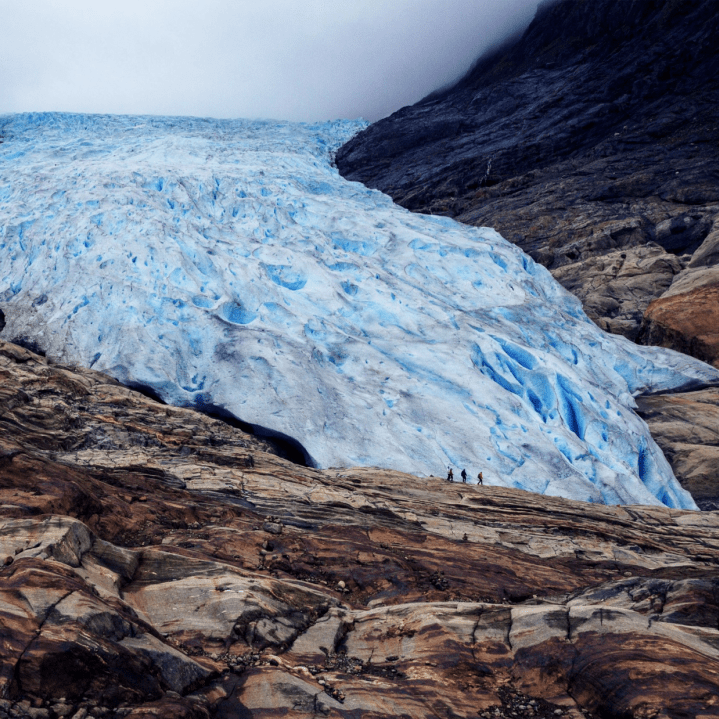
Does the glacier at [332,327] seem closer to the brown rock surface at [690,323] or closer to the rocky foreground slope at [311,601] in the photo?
the brown rock surface at [690,323]

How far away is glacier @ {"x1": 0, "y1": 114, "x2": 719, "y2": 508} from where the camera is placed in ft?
51.0

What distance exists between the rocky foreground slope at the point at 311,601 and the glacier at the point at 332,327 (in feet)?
15.5

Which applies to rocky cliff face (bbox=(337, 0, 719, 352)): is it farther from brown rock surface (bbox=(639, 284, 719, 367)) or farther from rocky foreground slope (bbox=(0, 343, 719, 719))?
rocky foreground slope (bbox=(0, 343, 719, 719))

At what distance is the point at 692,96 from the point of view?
124 feet

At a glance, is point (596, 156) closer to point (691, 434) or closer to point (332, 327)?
point (691, 434)

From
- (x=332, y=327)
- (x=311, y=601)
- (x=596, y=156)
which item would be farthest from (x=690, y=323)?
(x=311, y=601)

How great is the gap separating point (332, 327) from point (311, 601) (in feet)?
41.4

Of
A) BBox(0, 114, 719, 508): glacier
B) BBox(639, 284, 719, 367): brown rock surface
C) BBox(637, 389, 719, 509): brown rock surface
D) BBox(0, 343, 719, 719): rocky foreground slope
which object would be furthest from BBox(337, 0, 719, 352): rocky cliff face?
BBox(0, 343, 719, 719): rocky foreground slope

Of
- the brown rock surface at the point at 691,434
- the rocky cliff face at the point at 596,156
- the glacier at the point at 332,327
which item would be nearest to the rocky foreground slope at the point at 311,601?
the glacier at the point at 332,327

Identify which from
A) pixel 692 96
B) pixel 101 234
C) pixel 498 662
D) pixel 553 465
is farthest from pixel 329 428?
pixel 692 96

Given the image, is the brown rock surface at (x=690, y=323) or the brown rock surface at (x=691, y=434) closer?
the brown rock surface at (x=691, y=434)

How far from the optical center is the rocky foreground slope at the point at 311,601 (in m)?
4.62

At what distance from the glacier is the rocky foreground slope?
4.74m

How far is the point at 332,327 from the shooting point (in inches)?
731
